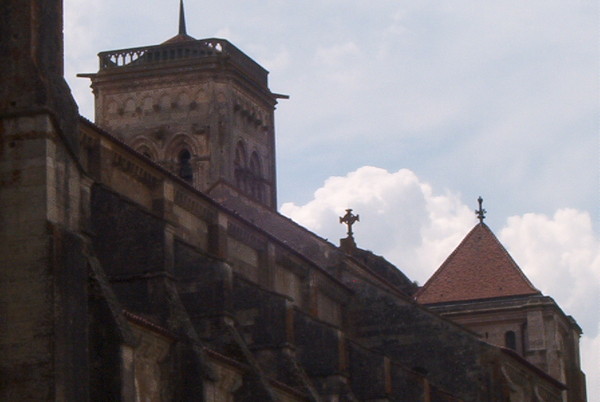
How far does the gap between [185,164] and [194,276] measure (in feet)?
98.5

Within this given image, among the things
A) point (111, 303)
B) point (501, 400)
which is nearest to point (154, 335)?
point (111, 303)

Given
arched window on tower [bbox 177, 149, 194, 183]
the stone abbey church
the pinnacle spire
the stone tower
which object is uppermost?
the pinnacle spire

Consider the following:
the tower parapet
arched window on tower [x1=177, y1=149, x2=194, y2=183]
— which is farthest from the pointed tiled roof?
arched window on tower [x1=177, y1=149, x2=194, y2=183]

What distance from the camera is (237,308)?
Result: 133 ft

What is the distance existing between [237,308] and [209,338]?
11.5 feet

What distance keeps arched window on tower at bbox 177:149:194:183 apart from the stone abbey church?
0.07 meters

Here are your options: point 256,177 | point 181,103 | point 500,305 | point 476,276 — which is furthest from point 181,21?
point 500,305

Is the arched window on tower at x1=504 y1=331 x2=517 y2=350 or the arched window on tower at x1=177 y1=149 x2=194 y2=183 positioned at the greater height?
the arched window on tower at x1=177 y1=149 x2=194 y2=183

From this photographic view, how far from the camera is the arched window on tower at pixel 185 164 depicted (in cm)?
6662

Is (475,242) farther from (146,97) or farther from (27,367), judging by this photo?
(27,367)

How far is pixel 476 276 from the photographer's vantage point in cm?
6131

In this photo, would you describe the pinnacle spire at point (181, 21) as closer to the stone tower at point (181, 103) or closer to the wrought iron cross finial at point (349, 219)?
the stone tower at point (181, 103)

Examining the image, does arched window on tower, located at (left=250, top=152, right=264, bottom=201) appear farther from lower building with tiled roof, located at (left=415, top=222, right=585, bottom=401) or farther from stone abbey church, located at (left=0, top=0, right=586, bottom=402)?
lower building with tiled roof, located at (left=415, top=222, right=585, bottom=401)

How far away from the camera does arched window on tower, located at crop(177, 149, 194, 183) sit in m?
66.6
